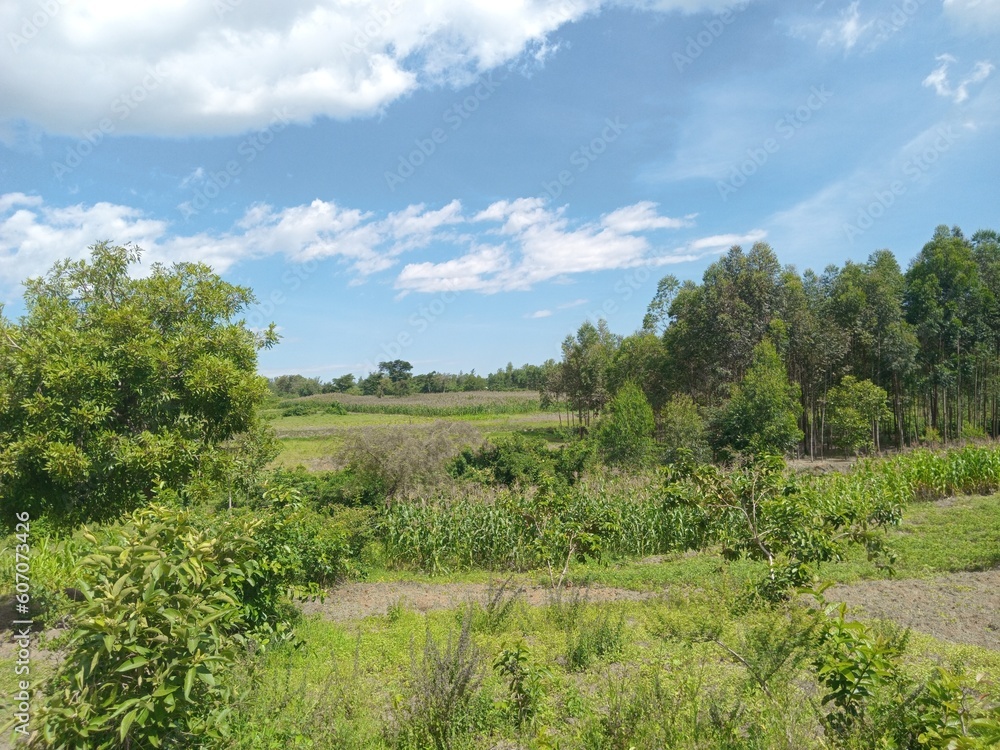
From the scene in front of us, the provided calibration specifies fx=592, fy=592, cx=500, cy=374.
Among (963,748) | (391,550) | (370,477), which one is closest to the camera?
(963,748)

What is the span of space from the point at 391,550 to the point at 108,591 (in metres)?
9.86

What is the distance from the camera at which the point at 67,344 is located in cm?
602

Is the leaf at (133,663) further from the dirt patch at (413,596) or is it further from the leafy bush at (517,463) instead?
the leafy bush at (517,463)

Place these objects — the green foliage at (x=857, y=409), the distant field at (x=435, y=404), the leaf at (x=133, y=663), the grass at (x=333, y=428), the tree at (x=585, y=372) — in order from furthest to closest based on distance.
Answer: the distant field at (x=435, y=404), the tree at (x=585, y=372), the grass at (x=333, y=428), the green foliage at (x=857, y=409), the leaf at (x=133, y=663)

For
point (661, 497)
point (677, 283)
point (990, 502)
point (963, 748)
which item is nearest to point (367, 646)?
point (963, 748)

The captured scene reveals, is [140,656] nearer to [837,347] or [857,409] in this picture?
[857,409]

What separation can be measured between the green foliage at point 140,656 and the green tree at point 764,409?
2176cm

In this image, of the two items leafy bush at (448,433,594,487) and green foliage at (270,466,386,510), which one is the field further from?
leafy bush at (448,433,594,487)

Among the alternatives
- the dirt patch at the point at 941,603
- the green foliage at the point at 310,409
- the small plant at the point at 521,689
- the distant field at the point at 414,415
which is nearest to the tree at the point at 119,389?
Answer: the small plant at the point at 521,689

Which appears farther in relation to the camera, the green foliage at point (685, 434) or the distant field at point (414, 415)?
the distant field at point (414, 415)

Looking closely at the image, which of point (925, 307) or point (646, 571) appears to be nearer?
point (646, 571)

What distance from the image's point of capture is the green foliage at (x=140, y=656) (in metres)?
2.68

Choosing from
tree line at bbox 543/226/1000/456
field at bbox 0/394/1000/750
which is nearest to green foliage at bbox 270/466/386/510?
field at bbox 0/394/1000/750

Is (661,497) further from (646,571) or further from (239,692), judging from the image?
(239,692)
